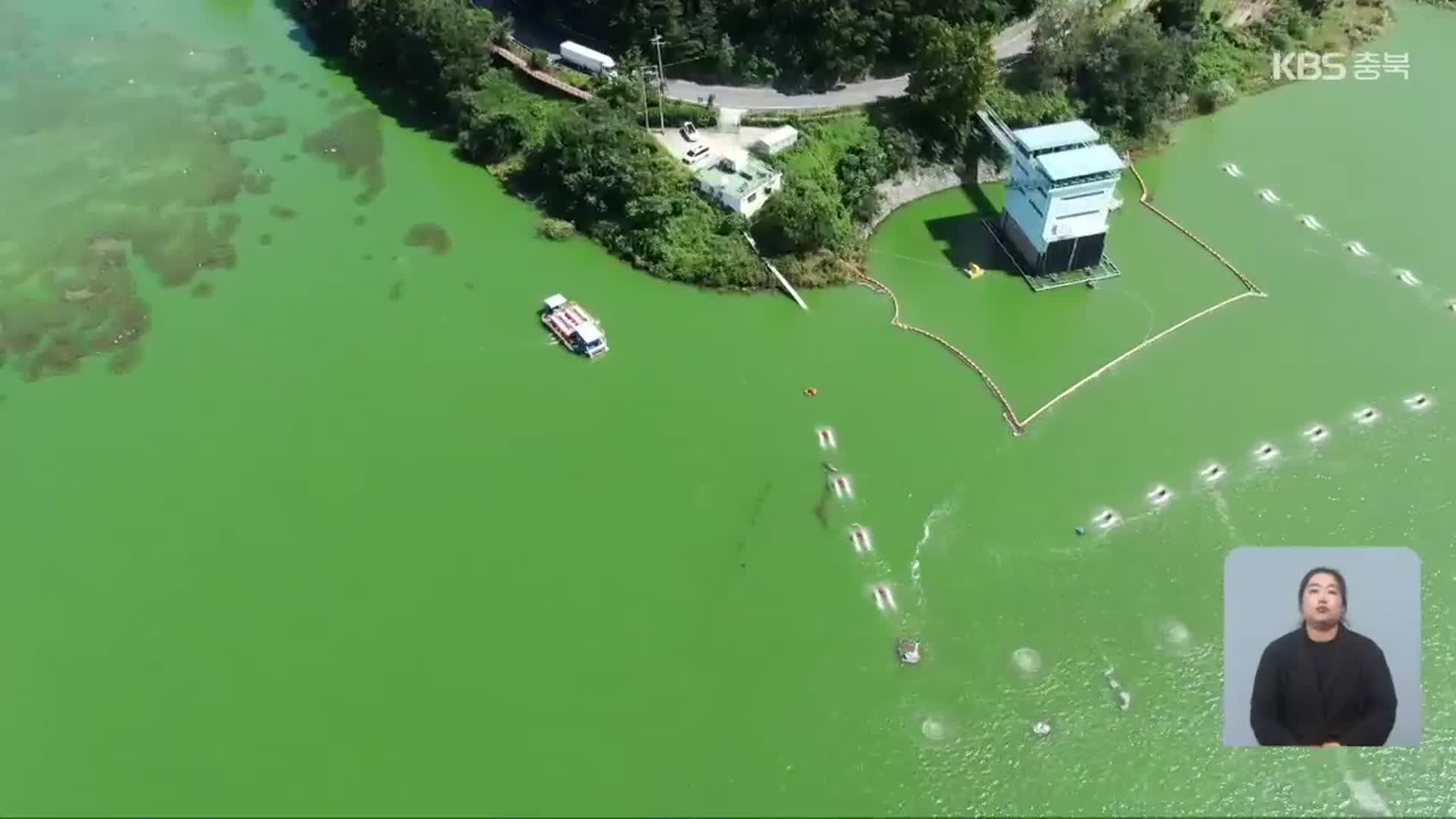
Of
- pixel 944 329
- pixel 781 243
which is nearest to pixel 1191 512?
pixel 944 329

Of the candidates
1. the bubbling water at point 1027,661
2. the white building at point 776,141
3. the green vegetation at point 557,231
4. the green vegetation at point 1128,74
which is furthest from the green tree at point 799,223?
the bubbling water at point 1027,661

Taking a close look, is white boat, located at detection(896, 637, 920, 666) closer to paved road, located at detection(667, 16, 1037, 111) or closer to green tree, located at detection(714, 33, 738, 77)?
paved road, located at detection(667, 16, 1037, 111)

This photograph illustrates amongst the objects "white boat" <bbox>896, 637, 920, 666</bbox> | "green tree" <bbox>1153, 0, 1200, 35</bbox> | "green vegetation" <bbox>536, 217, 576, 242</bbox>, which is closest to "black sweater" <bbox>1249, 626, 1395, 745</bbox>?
"white boat" <bbox>896, 637, 920, 666</bbox>

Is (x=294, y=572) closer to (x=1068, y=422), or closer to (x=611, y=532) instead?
(x=611, y=532)

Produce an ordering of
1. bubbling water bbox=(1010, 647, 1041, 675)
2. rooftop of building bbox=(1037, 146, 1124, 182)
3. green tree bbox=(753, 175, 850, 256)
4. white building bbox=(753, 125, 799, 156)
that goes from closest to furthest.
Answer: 1. bubbling water bbox=(1010, 647, 1041, 675)
2. rooftop of building bbox=(1037, 146, 1124, 182)
3. green tree bbox=(753, 175, 850, 256)
4. white building bbox=(753, 125, 799, 156)

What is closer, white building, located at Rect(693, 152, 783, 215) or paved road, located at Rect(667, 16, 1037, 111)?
white building, located at Rect(693, 152, 783, 215)
